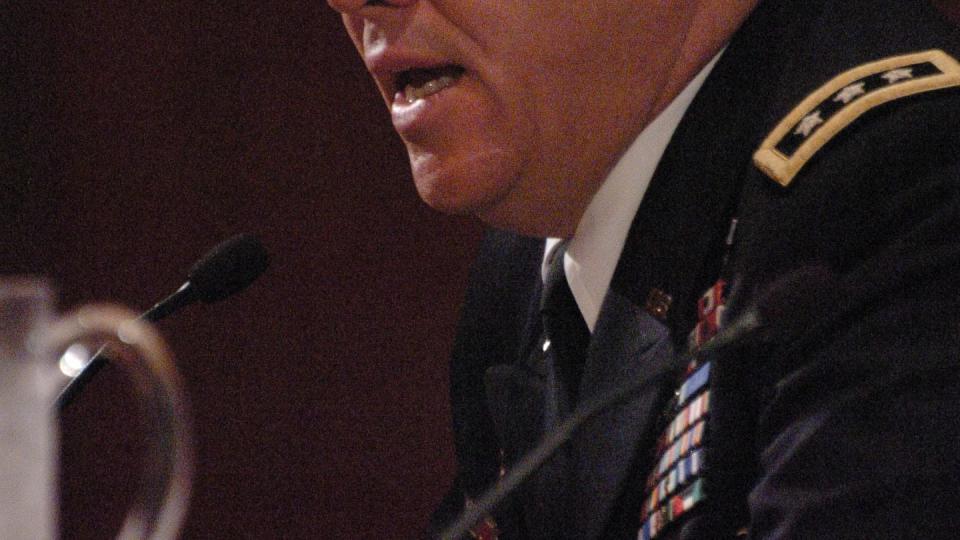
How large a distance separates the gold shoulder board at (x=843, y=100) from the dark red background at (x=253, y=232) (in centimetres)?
109

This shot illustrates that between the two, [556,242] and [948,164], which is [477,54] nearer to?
[556,242]

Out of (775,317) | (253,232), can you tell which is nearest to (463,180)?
(775,317)

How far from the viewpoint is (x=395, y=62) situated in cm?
110

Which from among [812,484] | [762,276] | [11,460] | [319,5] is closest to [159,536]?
[11,460]

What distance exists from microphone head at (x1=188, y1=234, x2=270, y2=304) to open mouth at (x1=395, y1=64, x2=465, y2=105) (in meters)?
0.17

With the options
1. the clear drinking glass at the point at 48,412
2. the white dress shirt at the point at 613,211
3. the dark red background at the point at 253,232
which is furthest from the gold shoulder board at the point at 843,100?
the dark red background at the point at 253,232

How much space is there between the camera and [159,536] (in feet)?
1.75

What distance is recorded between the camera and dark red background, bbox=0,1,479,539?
1980mm

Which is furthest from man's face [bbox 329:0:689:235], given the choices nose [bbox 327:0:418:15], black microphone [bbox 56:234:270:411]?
black microphone [bbox 56:234:270:411]

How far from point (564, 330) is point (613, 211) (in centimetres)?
10

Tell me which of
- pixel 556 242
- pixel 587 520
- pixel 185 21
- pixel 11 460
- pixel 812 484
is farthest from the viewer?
pixel 185 21

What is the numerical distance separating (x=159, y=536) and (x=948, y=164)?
21.2 inches

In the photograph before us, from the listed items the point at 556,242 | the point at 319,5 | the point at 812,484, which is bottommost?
the point at 812,484

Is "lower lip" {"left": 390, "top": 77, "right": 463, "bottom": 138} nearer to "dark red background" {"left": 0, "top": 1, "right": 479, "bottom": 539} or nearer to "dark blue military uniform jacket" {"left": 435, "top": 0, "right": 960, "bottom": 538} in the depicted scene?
"dark blue military uniform jacket" {"left": 435, "top": 0, "right": 960, "bottom": 538}
